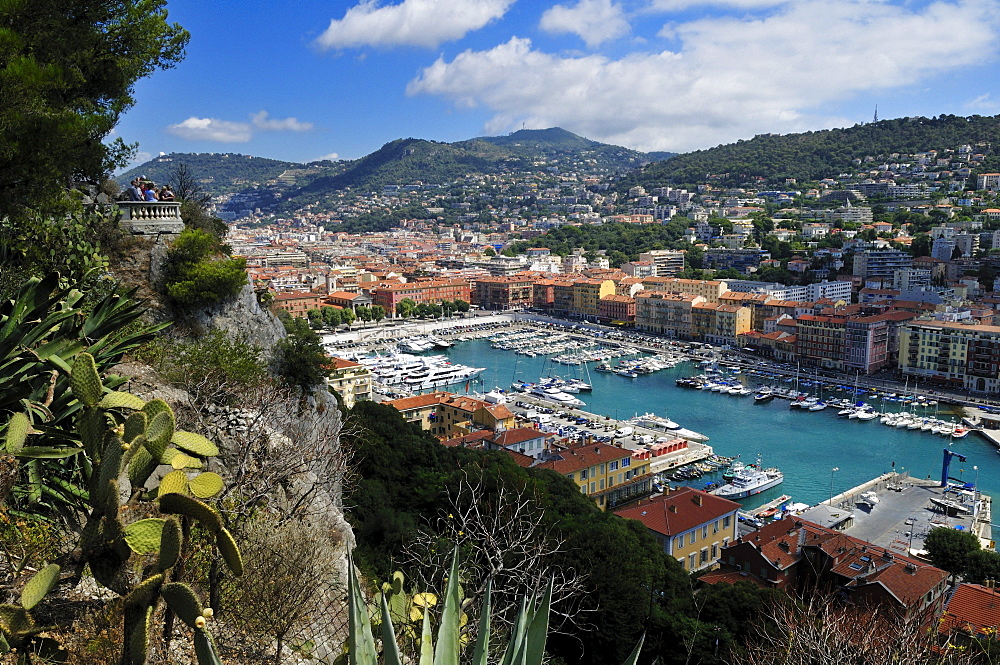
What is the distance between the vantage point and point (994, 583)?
27.1 ft

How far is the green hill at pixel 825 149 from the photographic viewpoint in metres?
64.3

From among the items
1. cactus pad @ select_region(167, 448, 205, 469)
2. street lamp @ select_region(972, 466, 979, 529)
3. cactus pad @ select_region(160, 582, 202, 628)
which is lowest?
street lamp @ select_region(972, 466, 979, 529)

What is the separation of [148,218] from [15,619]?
5.72m

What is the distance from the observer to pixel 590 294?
36.6 meters

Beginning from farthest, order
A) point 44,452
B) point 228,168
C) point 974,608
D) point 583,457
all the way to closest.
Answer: point 228,168
point 583,457
point 974,608
point 44,452

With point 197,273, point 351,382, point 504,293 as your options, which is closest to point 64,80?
point 197,273

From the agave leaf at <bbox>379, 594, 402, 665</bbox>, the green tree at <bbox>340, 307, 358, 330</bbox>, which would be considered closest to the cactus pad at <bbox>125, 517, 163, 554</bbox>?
the agave leaf at <bbox>379, 594, 402, 665</bbox>

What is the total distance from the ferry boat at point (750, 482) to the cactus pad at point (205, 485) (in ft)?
42.9

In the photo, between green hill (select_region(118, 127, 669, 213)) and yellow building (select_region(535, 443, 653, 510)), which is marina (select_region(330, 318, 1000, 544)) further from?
green hill (select_region(118, 127, 669, 213))

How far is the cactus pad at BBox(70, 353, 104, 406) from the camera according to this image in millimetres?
2047

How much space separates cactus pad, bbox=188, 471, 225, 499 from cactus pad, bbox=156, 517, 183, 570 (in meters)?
0.26

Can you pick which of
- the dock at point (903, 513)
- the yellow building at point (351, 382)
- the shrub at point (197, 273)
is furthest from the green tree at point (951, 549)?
the yellow building at point (351, 382)

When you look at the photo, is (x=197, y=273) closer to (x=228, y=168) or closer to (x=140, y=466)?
(x=140, y=466)

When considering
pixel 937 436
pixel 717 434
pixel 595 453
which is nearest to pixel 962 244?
pixel 937 436
